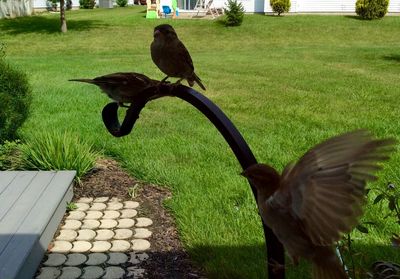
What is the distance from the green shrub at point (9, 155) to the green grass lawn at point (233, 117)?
1.13ft

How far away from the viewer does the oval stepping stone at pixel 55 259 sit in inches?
157

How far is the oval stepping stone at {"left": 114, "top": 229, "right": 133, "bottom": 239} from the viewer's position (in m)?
4.41

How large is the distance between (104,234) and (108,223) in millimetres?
213

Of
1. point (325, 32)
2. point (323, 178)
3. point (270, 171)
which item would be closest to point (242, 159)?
point (270, 171)

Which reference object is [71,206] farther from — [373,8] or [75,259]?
[373,8]

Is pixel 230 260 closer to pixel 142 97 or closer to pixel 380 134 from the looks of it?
pixel 142 97

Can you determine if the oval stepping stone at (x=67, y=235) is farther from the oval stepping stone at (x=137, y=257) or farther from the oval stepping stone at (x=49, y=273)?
the oval stepping stone at (x=137, y=257)

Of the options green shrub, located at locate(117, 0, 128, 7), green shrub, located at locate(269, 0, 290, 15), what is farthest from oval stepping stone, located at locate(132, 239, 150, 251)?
green shrub, located at locate(117, 0, 128, 7)

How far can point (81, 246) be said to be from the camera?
4270 millimetres

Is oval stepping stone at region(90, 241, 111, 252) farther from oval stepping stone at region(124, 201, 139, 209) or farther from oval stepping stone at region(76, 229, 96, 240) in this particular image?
oval stepping stone at region(124, 201, 139, 209)

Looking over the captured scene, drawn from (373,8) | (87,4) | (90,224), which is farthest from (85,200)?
(87,4)

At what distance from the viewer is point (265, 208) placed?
0.84m

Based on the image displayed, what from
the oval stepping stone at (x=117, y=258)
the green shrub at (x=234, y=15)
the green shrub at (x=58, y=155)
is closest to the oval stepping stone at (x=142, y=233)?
the oval stepping stone at (x=117, y=258)

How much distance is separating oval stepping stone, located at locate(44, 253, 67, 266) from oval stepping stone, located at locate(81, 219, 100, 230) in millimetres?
528
